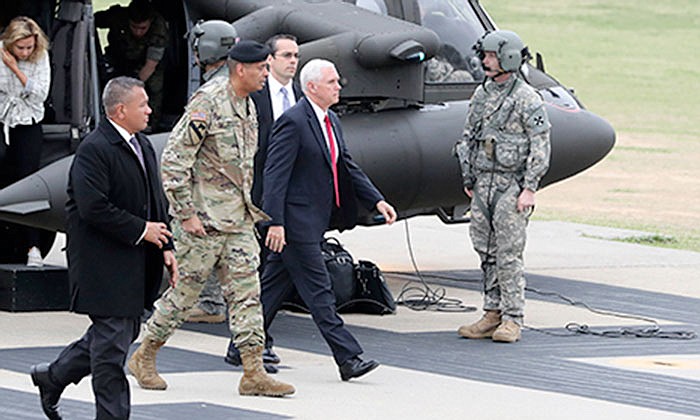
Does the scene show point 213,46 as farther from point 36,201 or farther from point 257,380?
point 257,380

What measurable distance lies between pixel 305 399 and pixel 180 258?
95 centimetres

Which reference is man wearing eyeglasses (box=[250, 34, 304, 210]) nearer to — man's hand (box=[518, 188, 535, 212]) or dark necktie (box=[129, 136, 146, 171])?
man's hand (box=[518, 188, 535, 212])

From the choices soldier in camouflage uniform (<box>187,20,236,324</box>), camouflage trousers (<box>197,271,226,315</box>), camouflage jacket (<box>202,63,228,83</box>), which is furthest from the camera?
camouflage trousers (<box>197,271,226,315</box>)

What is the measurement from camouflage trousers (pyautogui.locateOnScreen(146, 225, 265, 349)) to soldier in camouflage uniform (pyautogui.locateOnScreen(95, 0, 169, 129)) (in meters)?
4.24

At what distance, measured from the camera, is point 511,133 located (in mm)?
10422

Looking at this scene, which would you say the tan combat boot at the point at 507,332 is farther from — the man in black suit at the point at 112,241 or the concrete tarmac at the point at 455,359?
the man in black suit at the point at 112,241

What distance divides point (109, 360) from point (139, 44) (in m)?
5.82

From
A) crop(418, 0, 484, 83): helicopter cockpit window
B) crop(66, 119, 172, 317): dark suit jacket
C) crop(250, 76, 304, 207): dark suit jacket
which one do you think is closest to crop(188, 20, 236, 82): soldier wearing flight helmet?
crop(250, 76, 304, 207): dark suit jacket

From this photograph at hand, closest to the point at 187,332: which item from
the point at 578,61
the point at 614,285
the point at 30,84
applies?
the point at 30,84

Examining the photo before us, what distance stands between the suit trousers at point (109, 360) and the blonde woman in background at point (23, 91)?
413cm

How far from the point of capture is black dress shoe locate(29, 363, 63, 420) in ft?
24.2

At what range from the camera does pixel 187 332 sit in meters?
10.4

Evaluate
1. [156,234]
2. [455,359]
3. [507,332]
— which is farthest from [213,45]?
[156,234]

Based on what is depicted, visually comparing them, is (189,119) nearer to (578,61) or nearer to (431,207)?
(431,207)
